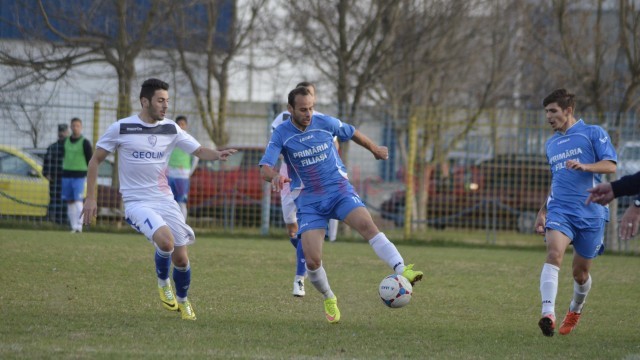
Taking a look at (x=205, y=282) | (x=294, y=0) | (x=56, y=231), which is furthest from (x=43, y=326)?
(x=294, y=0)

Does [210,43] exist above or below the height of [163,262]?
above

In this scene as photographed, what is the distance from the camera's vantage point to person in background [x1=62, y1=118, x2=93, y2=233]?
18031 mm

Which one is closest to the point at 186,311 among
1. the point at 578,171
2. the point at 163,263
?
the point at 163,263

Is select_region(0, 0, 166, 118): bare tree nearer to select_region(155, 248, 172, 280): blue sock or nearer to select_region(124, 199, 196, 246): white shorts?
select_region(124, 199, 196, 246): white shorts

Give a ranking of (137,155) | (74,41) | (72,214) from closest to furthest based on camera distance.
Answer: (137,155) < (72,214) < (74,41)

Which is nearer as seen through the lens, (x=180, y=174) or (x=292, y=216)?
(x=292, y=216)

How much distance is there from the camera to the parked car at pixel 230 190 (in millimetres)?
19828

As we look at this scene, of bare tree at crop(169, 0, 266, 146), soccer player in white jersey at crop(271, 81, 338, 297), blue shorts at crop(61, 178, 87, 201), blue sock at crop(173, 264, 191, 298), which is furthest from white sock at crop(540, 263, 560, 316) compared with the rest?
bare tree at crop(169, 0, 266, 146)

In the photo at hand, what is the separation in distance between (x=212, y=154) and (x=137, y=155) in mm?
641

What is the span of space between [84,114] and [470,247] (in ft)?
25.7

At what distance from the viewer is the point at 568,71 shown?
2256 centimetres

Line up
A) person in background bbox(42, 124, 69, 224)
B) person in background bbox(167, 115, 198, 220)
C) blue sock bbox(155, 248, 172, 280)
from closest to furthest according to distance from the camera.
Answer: blue sock bbox(155, 248, 172, 280) → person in background bbox(167, 115, 198, 220) → person in background bbox(42, 124, 69, 224)

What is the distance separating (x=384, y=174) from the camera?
20.8 m

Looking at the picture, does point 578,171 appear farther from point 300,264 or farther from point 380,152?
point 300,264
